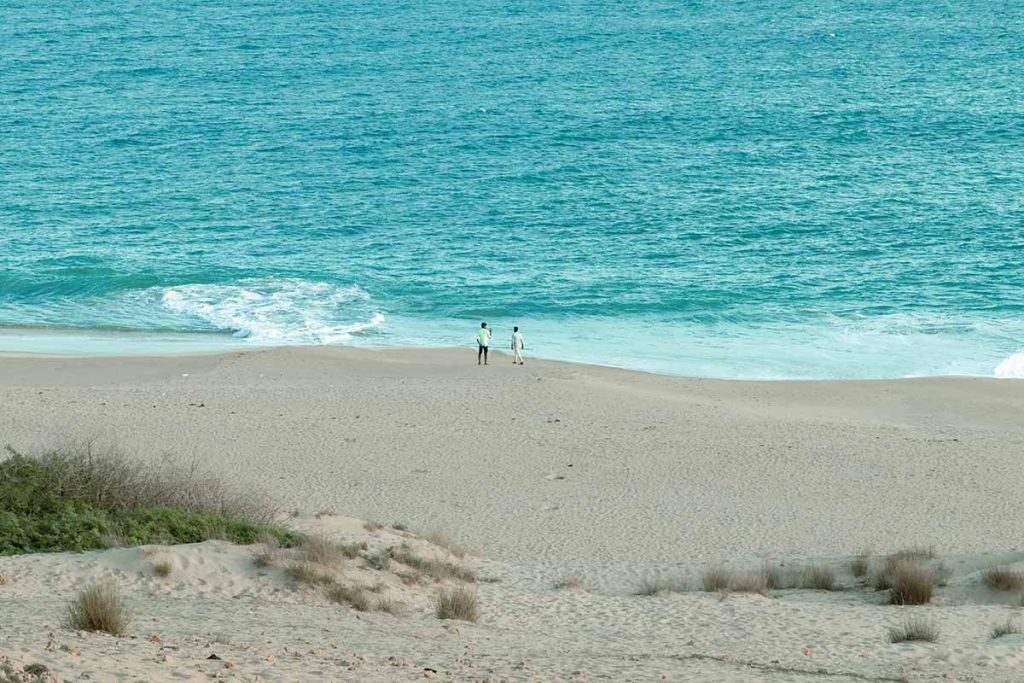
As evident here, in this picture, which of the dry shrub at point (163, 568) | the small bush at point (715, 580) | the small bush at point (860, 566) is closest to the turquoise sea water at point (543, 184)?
the small bush at point (860, 566)

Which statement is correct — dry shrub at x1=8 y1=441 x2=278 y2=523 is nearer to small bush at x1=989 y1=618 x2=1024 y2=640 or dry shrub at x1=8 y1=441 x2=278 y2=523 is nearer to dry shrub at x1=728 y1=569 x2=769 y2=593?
dry shrub at x1=728 y1=569 x2=769 y2=593

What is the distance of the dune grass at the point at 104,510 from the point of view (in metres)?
13.2

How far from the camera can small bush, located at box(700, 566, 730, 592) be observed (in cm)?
1355

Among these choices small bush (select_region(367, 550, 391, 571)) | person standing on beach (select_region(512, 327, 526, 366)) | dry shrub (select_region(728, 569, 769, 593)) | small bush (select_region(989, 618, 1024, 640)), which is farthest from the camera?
person standing on beach (select_region(512, 327, 526, 366))

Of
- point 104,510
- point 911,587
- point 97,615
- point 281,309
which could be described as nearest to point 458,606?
point 97,615

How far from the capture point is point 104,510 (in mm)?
13992

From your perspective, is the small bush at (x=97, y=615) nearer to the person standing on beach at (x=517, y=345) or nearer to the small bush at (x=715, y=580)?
the small bush at (x=715, y=580)

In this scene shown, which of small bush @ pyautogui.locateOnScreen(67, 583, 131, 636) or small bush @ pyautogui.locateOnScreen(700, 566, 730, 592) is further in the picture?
small bush @ pyautogui.locateOnScreen(700, 566, 730, 592)

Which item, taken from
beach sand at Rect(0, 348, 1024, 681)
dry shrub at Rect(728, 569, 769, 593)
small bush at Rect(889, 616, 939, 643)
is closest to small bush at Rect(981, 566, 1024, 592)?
→ beach sand at Rect(0, 348, 1024, 681)

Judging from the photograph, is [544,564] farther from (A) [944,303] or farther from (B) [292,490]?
(A) [944,303]

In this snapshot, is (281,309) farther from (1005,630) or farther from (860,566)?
(1005,630)

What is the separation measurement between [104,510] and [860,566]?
7.85 metres

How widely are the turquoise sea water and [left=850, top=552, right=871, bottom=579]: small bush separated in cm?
1448

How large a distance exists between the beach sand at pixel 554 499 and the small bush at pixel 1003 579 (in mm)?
188
